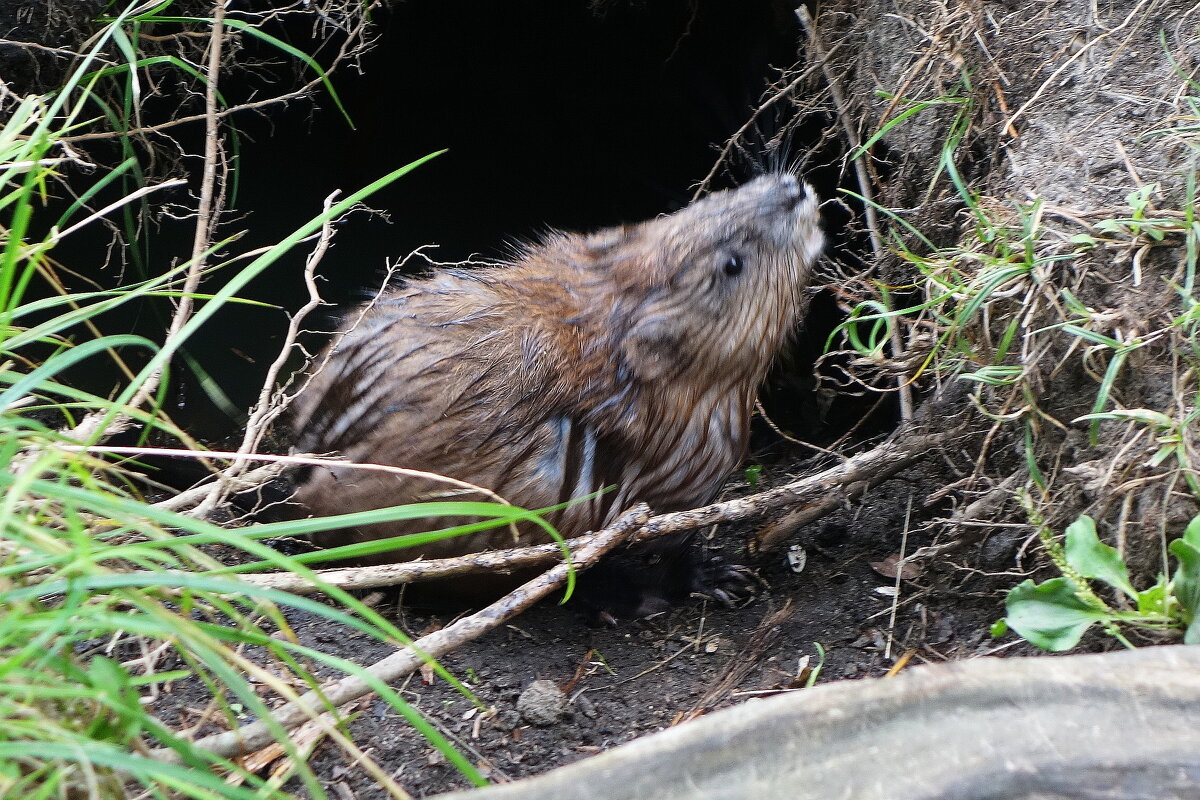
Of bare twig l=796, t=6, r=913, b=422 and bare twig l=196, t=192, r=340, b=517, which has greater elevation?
bare twig l=196, t=192, r=340, b=517

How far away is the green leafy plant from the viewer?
5.30 feet

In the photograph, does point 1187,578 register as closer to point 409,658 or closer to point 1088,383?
point 1088,383

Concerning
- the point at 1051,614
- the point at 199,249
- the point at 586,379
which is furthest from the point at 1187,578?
the point at 199,249

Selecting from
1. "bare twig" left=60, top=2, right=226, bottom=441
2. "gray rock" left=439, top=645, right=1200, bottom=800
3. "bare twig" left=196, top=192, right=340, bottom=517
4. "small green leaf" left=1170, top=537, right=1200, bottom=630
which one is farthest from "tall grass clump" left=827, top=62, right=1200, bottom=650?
"bare twig" left=60, top=2, right=226, bottom=441

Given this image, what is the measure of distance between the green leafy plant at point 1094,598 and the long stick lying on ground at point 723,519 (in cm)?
68

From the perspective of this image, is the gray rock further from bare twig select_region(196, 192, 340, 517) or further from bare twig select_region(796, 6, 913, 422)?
bare twig select_region(796, 6, 913, 422)

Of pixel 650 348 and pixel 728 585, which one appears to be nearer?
pixel 650 348

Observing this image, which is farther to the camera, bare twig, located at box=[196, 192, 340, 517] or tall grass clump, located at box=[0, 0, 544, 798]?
bare twig, located at box=[196, 192, 340, 517]

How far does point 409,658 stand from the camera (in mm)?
1649

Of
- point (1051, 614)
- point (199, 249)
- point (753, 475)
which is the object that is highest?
point (199, 249)

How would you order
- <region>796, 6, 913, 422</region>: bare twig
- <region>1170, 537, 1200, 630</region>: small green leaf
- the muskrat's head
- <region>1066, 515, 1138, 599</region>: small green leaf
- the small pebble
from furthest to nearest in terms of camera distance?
<region>796, 6, 913, 422</region>: bare twig
the muskrat's head
the small pebble
<region>1066, 515, 1138, 599</region>: small green leaf
<region>1170, 537, 1200, 630</region>: small green leaf

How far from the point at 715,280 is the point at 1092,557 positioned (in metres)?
1.15

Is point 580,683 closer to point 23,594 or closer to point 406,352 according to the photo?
point 406,352

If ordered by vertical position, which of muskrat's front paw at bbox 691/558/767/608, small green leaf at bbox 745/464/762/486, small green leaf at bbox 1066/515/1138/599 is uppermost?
small green leaf at bbox 1066/515/1138/599
